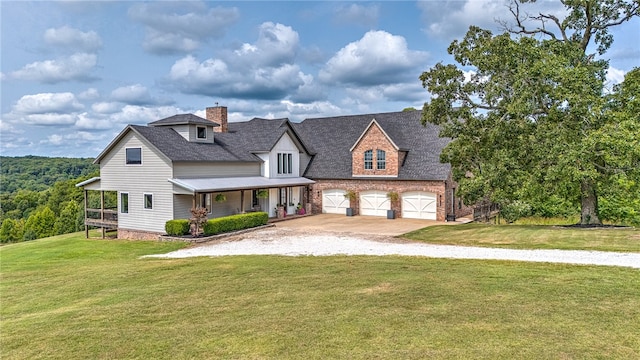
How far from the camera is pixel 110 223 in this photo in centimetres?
2620

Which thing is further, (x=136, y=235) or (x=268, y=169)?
(x=268, y=169)

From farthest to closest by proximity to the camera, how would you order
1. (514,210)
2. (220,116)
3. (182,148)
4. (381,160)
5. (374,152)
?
(220,116) → (374,152) → (381,160) → (514,210) → (182,148)

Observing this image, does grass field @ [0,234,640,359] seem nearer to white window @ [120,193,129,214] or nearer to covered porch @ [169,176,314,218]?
covered porch @ [169,176,314,218]

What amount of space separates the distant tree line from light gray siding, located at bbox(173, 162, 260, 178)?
37.8 feet

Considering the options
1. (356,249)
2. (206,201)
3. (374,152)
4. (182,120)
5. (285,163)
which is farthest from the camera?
(285,163)

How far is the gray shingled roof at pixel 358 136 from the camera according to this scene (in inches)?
1148

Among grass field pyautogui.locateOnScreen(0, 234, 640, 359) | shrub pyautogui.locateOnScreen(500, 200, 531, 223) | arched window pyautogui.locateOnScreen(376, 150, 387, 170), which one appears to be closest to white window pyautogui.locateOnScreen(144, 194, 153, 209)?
grass field pyautogui.locateOnScreen(0, 234, 640, 359)

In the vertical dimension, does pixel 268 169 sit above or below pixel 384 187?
above

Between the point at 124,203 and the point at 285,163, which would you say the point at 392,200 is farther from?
the point at 124,203

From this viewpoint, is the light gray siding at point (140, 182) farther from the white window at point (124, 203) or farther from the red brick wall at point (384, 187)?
the red brick wall at point (384, 187)

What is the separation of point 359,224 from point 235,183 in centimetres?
792

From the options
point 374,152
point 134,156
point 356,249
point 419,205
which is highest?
point 374,152

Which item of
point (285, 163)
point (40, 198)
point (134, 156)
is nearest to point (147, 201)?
point (134, 156)

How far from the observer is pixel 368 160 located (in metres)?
30.9
